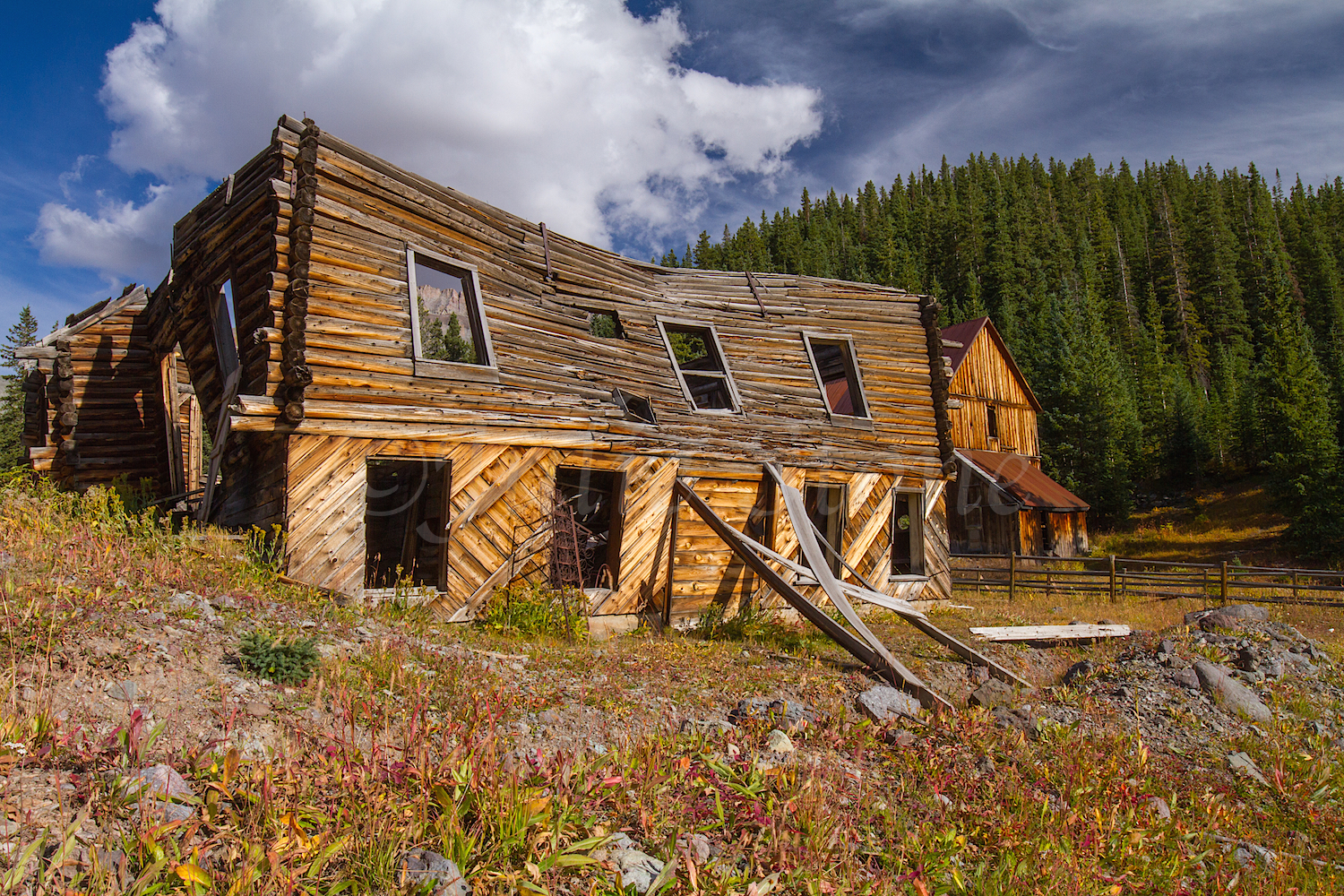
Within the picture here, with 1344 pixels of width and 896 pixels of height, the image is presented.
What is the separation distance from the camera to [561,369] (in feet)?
34.5

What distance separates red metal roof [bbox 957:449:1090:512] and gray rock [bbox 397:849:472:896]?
92.8 ft

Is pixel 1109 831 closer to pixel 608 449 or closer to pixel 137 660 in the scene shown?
pixel 137 660

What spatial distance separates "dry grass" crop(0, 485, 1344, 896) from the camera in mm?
3127

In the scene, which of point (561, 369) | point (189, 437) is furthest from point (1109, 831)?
point (189, 437)

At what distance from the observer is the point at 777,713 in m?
6.10

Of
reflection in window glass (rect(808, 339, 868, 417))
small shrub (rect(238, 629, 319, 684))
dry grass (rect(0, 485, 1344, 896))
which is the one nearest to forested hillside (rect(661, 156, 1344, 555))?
reflection in window glass (rect(808, 339, 868, 417))

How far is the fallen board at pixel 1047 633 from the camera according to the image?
448 inches

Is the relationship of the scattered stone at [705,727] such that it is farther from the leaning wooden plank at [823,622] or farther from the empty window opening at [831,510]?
the empty window opening at [831,510]

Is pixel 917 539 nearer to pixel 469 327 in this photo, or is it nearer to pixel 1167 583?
pixel 1167 583

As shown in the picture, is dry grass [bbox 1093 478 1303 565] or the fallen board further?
dry grass [bbox 1093 478 1303 565]

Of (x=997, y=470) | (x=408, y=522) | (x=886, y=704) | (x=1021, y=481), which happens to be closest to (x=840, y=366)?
(x=408, y=522)

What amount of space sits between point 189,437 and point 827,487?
13.8 meters

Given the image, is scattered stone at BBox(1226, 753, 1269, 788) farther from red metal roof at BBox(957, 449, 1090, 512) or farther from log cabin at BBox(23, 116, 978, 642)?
red metal roof at BBox(957, 449, 1090, 512)

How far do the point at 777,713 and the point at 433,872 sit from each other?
3.62 metres
